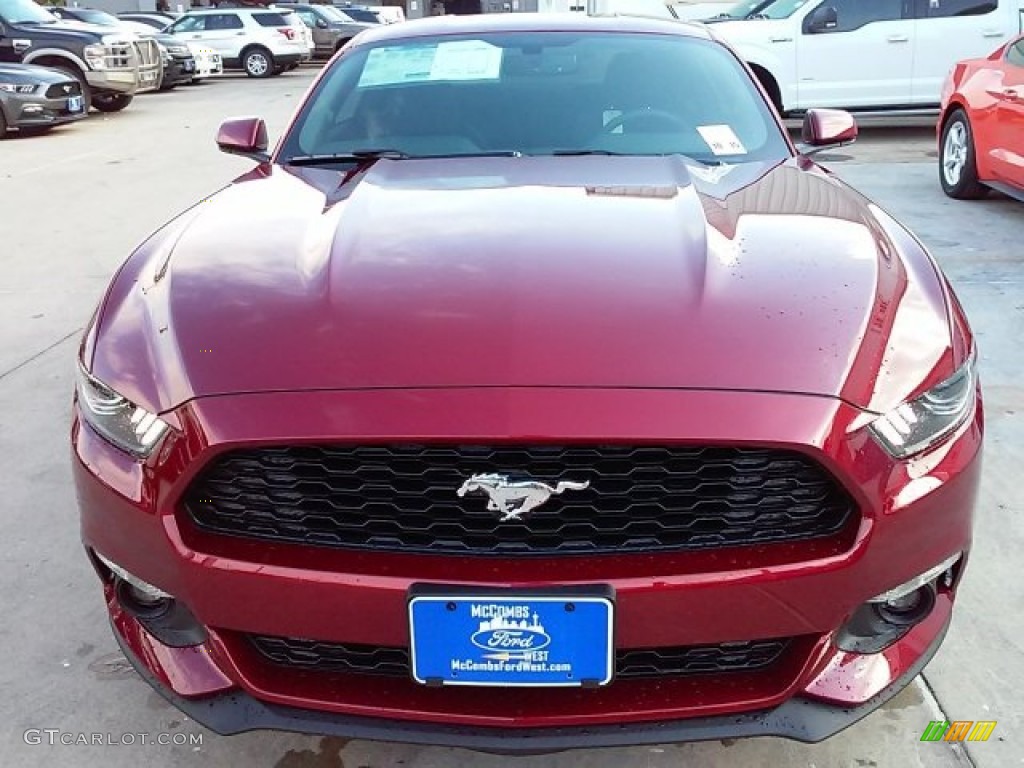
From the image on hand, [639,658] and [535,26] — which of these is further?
[535,26]

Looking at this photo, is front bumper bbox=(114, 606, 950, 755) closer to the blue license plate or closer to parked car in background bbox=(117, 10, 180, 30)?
the blue license plate

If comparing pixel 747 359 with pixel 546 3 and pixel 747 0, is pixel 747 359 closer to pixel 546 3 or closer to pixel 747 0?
pixel 747 0

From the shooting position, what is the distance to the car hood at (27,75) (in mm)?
11828

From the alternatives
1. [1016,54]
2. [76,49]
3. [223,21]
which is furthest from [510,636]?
[223,21]

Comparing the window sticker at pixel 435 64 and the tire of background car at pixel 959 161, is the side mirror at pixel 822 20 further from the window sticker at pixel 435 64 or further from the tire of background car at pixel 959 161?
the window sticker at pixel 435 64

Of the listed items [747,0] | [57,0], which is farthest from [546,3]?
[57,0]

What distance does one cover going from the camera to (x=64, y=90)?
484 inches

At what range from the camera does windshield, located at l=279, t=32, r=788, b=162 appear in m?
2.96

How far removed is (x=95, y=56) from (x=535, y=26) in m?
12.6

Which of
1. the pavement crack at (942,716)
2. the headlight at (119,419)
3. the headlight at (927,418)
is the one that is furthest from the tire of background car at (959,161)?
the headlight at (119,419)

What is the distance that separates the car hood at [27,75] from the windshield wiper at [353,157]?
10516 millimetres

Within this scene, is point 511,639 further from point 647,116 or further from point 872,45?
point 872,45

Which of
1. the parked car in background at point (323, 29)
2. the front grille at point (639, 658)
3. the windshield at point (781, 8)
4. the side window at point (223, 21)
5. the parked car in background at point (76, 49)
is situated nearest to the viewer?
the front grille at point (639, 658)

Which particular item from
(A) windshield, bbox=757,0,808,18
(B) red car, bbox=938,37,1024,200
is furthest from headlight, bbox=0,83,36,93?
(B) red car, bbox=938,37,1024,200
